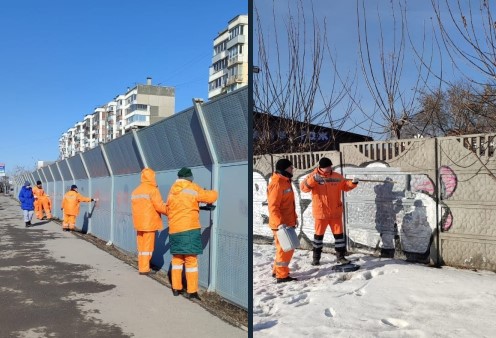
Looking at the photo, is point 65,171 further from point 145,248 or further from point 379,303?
point 379,303

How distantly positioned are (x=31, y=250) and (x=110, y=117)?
97945 millimetres

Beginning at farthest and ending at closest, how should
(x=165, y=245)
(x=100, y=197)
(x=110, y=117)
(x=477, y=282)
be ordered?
(x=110, y=117) < (x=100, y=197) < (x=165, y=245) < (x=477, y=282)

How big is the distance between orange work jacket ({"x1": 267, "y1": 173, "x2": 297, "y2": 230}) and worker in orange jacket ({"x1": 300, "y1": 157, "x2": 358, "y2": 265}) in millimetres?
513

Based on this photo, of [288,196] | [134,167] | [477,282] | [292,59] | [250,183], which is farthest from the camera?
[292,59]

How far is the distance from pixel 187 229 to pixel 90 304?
126 centimetres

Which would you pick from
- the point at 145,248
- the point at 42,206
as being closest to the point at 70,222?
the point at 42,206

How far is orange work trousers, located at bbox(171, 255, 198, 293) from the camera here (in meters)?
5.26

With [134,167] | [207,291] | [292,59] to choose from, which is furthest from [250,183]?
[292,59]

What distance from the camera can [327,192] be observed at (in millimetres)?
6535

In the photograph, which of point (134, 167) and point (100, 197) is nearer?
point (134, 167)

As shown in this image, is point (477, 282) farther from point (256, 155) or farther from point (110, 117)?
point (110, 117)

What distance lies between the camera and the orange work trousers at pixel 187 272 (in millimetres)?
5262

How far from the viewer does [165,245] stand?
271 inches

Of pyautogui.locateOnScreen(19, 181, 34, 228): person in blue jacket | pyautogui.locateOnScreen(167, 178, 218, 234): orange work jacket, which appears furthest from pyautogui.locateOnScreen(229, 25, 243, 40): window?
pyautogui.locateOnScreen(167, 178, 218, 234): orange work jacket
